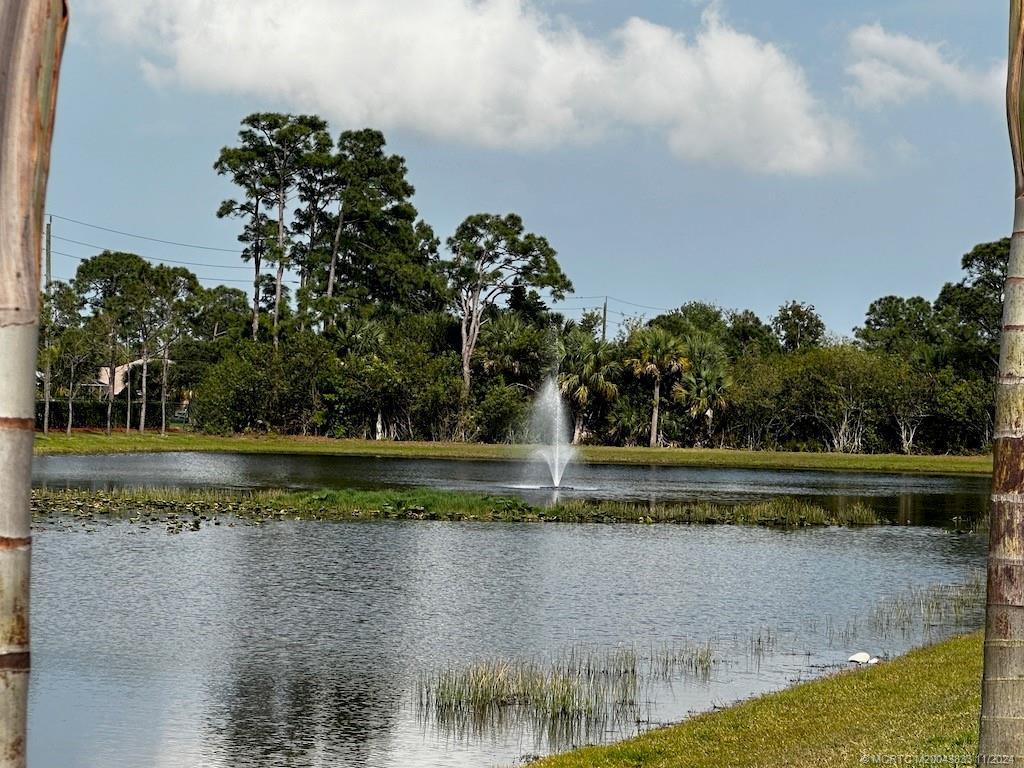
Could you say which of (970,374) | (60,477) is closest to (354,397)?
(60,477)

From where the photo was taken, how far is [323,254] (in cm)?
9944

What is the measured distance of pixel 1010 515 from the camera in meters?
5.95

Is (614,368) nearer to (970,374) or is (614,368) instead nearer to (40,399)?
(970,374)

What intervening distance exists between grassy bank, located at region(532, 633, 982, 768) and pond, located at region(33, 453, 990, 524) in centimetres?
3023

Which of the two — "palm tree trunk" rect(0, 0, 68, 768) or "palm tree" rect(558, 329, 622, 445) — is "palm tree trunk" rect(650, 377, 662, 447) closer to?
"palm tree" rect(558, 329, 622, 445)

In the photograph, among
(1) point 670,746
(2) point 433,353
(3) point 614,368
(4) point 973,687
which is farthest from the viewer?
(2) point 433,353

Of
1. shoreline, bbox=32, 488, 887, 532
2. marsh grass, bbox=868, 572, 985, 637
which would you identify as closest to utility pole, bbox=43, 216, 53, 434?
shoreline, bbox=32, 488, 887, 532

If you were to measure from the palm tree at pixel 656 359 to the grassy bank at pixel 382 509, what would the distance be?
4203 centimetres

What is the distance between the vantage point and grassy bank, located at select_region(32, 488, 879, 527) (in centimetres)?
3916

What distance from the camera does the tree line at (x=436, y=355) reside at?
8700cm

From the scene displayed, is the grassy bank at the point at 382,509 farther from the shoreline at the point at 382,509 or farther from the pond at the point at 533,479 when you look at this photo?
the pond at the point at 533,479

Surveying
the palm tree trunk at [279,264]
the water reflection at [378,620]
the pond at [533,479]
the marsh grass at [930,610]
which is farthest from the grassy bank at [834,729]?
the palm tree trunk at [279,264]

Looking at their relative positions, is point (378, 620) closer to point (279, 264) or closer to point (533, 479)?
point (533, 479)

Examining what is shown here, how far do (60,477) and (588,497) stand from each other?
69.7 feet
